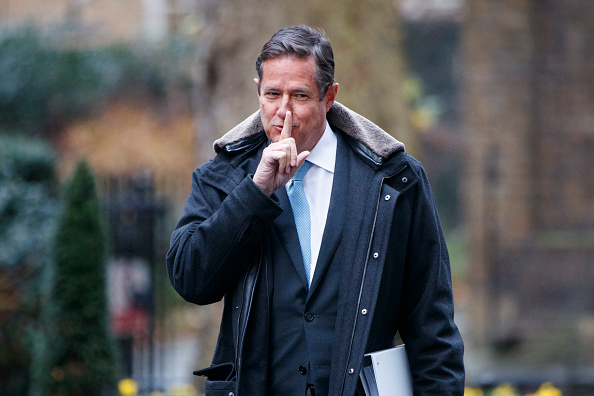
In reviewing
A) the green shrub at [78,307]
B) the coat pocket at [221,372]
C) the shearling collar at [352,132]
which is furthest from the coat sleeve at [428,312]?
the green shrub at [78,307]

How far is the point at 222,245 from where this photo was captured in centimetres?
261

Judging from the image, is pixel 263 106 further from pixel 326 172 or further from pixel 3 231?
pixel 3 231

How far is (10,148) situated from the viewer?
10258 millimetres

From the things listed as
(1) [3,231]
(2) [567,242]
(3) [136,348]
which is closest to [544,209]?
(2) [567,242]

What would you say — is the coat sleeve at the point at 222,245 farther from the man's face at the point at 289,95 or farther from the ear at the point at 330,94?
the ear at the point at 330,94

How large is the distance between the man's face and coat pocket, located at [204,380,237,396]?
0.74 metres

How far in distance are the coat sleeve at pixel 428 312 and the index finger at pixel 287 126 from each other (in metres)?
0.47

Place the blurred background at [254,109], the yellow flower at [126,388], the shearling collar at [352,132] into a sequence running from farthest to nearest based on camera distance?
the yellow flower at [126,388], the blurred background at [254,109], the shearling collar at [352,132]

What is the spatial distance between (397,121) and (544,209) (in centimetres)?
576

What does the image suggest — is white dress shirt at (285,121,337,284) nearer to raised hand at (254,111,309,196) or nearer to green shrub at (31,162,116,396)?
raised hand at (254,111,309,196)

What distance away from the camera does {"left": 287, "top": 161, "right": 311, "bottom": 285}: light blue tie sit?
8.96 feet

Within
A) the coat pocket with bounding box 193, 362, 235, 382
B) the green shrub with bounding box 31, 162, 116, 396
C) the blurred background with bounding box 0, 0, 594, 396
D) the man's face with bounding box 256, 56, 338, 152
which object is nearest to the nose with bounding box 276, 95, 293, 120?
the man's face with bounding box 256, 56, 338, 152

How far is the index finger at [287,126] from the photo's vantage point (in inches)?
103

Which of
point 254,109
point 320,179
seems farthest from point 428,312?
point 254,109
